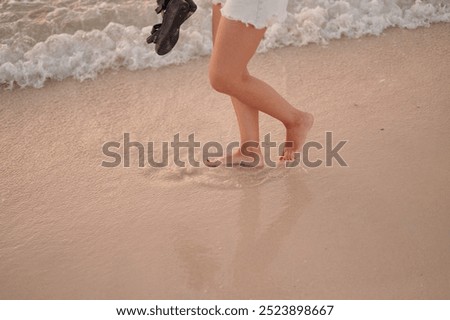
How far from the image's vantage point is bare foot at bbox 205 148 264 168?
297 centimetres

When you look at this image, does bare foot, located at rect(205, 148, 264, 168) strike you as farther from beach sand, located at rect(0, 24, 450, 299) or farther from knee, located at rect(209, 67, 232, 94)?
knee, located at rect(209, 67, 232, 94)

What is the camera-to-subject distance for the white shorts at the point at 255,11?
2332 millimetres

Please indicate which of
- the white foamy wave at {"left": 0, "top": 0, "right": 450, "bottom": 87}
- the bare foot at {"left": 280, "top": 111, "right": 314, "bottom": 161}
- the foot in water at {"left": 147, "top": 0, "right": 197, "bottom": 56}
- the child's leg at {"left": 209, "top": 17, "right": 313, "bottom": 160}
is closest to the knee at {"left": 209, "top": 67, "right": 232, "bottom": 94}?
the child's leg at {"left": 209, "top": 17, "right": 313, "bottom": 160}

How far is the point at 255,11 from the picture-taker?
2.34 metres

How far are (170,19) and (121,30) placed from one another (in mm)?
1973

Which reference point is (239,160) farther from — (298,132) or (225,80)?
A: (225,80)

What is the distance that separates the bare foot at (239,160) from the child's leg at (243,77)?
193 mm

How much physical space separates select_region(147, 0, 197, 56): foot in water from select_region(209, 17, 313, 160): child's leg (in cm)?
15

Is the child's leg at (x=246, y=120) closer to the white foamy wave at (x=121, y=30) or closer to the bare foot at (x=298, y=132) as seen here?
Result: the bare foot at (x=298, y=132)

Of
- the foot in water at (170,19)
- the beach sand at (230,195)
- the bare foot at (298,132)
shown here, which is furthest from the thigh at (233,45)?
the beach sand at (230,195)

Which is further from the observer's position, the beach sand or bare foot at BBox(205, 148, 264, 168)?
bare foot at BBox(205, 148, 264, 168)

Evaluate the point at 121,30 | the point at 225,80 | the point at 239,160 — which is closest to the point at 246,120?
the point at 239,160

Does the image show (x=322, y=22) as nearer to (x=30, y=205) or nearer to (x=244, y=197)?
(x=244, y=197)

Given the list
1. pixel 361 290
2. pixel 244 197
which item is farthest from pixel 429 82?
pixel 361 290
